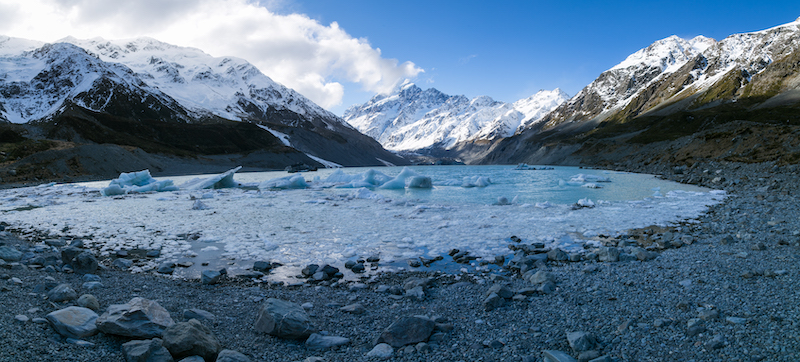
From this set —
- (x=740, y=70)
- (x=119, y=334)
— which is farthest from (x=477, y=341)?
(x=740, y=70)

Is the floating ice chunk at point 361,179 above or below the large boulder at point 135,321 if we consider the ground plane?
above

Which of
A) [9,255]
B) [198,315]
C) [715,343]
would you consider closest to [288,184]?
[9,255]

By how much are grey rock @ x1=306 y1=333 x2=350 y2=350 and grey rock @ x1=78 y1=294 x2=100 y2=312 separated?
10.1ft

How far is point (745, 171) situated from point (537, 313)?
31.2 metres

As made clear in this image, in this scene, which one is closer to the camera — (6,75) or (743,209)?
(743,209)

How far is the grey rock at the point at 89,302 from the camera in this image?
16.6 feet

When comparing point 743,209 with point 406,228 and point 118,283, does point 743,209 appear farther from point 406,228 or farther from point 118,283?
point 118,283

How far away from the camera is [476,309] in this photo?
560 cm

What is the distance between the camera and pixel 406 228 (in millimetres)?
12383

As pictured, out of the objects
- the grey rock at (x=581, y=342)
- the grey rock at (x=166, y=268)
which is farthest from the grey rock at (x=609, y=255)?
the grey rock at (x=166, y=268)

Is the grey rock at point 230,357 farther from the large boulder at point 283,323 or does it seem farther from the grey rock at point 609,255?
the grey rock at point 609,255

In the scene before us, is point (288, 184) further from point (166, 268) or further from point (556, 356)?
point (556, 356)

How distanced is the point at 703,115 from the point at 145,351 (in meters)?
108

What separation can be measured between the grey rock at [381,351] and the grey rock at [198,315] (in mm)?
2365
